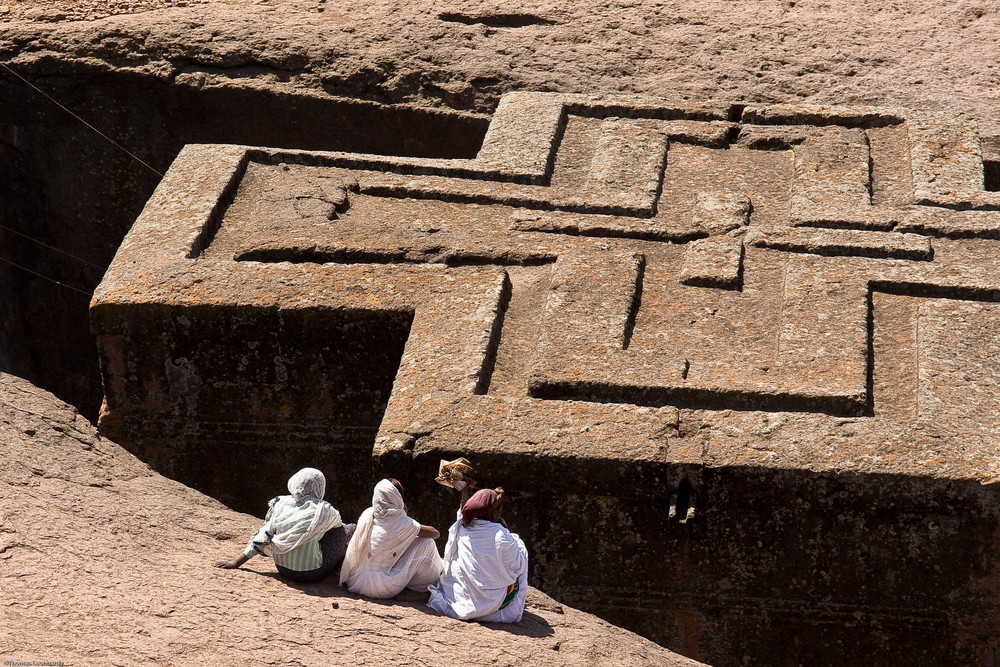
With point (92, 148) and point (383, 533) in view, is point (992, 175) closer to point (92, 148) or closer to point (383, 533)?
point (383, 533)

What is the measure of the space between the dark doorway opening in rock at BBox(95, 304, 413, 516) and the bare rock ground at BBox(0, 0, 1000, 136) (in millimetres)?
3169

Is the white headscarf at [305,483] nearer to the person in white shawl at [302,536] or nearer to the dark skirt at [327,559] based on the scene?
the person in white shawl at [302,536]

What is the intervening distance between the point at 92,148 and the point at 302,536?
201 inches

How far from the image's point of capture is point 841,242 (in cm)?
668

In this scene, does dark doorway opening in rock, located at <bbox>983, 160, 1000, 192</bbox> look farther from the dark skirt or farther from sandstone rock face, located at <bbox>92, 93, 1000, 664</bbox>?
the dark skirt

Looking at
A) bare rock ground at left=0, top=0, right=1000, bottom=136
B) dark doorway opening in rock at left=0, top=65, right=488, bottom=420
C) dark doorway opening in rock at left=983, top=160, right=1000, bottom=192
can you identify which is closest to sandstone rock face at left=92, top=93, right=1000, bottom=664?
dark doorway opening in rock at left=983, top=160, right=1000, bottom=192

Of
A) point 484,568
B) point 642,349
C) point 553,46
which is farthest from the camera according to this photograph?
point 553,46

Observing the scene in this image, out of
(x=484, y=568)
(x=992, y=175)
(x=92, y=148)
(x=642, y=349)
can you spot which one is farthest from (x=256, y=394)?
(x=992, y=175)

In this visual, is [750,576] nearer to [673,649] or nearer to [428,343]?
[673,649]

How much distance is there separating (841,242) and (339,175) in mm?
2710

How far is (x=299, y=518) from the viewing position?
4770mm

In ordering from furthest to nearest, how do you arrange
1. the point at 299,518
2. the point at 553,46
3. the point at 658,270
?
the point at 553,46
the point at 658,270
the point at 299,518

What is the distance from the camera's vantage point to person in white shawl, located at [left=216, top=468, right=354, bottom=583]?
4.75 m

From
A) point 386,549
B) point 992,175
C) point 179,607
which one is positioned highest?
point 179,607
